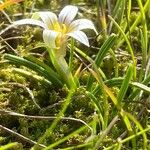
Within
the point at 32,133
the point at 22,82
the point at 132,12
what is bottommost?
the point at 32,133

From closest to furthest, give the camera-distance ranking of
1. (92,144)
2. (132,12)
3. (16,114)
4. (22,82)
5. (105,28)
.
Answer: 1. (92,144)
2. (16,114)
3. (22,82)
4. (105,28)
5. (132,12)

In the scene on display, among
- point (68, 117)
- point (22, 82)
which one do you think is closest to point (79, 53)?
point (22, 82)

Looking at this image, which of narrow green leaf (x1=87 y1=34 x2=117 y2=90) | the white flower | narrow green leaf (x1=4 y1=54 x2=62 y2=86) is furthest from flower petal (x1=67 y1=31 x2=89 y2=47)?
narrow green leaf (x1=4 y1=54 x2=62 y2=86)

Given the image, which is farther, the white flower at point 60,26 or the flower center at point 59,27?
the flower center at point 59,27

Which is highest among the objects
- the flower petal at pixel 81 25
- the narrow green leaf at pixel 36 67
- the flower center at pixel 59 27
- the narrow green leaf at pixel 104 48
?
the flower petal at pixel 81 25

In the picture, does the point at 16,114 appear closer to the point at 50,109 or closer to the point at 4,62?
the point at 50,109

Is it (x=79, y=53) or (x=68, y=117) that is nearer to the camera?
(x=68, y=117)

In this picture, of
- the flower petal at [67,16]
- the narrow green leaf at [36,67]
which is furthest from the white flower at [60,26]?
the narrow green leaf at [36,67]

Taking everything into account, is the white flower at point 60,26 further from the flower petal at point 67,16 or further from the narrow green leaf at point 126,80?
the narrow green leaf at point 126,80

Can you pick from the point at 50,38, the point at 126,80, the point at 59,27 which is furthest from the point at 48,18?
the point at 126,80
